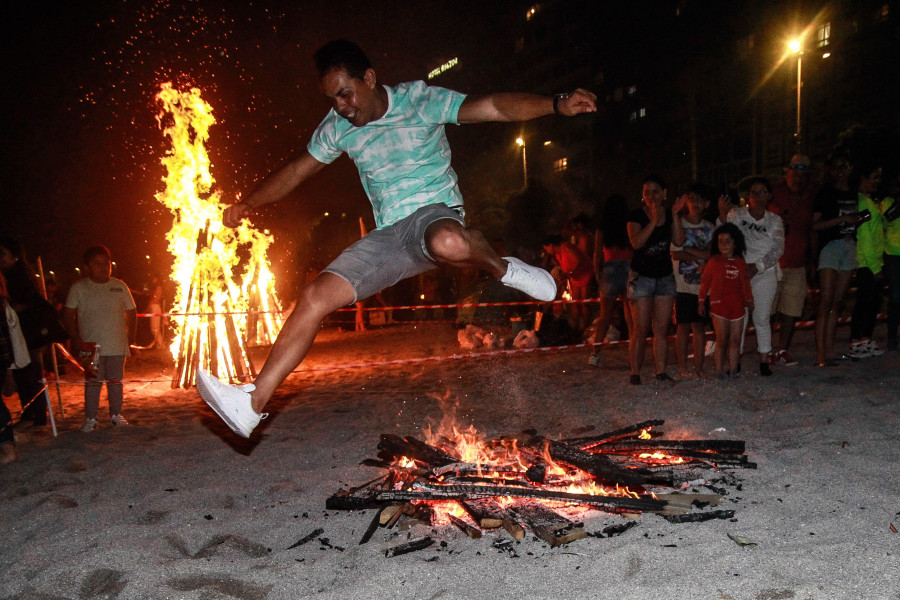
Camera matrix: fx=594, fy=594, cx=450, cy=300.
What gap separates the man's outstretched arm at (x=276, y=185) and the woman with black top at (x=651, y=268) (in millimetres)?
3652

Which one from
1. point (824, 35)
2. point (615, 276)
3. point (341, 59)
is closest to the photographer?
point (341, 59)

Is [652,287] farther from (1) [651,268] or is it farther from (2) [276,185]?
(2) [276,185]

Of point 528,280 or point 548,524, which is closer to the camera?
point 548,524

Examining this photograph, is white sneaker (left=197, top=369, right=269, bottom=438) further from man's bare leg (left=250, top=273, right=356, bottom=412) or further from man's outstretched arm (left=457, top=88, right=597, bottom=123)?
man's outstretched arm (left=457, top=88, right=597, bottom=123)

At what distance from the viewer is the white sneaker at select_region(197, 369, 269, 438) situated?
2936 millimetres

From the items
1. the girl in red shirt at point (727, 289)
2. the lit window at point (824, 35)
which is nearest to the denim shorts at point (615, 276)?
the girl in red shirt at point (727, 289)

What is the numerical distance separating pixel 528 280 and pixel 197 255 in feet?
22.5

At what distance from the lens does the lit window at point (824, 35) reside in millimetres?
23203

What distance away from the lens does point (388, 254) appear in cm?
335

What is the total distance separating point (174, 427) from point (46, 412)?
1.67m

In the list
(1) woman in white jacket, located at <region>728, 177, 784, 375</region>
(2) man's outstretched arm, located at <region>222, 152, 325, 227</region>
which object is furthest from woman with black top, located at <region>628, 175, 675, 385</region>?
(2) man's outstretched arm, located at <region>222, 152, 325, 227</region>

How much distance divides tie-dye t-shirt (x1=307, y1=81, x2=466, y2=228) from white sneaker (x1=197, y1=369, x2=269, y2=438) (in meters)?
1.20

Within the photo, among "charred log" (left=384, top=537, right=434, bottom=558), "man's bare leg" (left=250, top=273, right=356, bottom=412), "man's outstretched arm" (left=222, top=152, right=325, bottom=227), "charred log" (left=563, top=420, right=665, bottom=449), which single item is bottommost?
"charred log" (left=384, top=537, right=434, bottom=558)

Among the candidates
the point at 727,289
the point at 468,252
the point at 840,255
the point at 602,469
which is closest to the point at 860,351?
the point at 840,255
